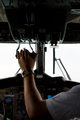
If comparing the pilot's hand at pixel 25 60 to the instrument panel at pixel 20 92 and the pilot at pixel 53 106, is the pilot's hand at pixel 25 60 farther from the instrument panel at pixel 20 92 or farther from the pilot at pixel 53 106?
the instrument panel at pixel 20 92

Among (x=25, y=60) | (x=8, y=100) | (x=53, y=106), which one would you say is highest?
(x=25, y=60)

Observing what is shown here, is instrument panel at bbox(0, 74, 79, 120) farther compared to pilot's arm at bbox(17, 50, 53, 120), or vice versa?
instrument panel at bbox(0, 74, 79, 120)

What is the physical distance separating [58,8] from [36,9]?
0.53 ft

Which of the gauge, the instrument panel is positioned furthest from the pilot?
the gauge

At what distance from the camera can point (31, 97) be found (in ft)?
1.72

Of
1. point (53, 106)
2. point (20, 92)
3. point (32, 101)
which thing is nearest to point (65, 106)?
point (53, 106)

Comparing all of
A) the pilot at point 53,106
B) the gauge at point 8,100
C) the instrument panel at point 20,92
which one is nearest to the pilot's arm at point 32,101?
the pilot at point 53,106

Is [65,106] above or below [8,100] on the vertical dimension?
above

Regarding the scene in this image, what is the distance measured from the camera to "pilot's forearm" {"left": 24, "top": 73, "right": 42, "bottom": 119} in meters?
0.51

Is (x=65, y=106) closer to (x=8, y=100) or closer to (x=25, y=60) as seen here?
(x=25, y=60)

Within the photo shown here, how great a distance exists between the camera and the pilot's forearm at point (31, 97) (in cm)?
51

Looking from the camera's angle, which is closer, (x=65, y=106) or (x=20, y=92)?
(x=65, y=106)

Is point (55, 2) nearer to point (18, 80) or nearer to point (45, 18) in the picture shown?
point (45, 18)

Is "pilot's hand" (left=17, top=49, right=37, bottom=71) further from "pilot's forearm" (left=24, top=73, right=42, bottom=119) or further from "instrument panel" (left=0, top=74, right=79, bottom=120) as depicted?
"instrument panel" (left=0, top=74, right=79, bottom=120)
